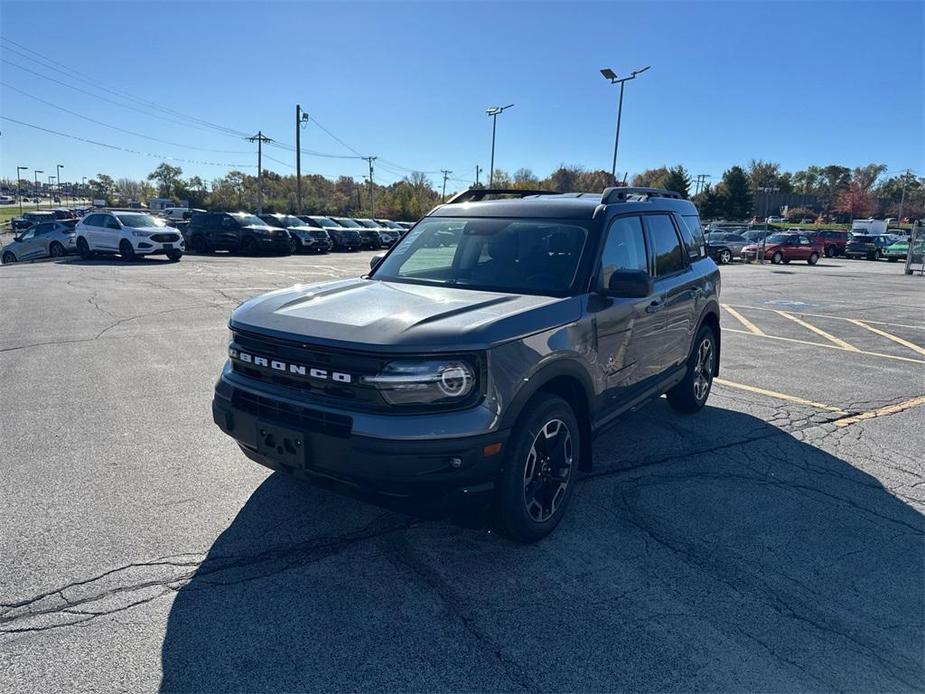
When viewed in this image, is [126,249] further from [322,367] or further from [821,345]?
[322,367]

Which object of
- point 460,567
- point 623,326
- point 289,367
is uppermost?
point 623,326

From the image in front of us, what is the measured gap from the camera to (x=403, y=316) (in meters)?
3.26

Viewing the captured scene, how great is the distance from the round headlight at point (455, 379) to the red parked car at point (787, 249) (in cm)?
3569

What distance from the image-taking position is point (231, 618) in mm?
2830

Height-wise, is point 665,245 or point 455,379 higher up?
point 665,245

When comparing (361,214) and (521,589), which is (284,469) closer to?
(521,589)

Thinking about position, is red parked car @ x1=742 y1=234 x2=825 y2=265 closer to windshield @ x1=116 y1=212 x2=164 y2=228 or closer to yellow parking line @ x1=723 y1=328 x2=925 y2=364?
yellow parking line @ x1=723 y1=328 x2=925 y2=364

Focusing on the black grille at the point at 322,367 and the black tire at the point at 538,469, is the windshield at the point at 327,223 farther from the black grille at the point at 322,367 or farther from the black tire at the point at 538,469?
the black tire at the point at 538,469

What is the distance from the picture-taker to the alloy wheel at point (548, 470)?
343cm

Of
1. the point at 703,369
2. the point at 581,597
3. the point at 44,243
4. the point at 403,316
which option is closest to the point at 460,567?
the point at 581,597

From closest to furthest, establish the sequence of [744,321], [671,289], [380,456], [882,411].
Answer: [380,456]
[671,289]
[882,411]
[744,321]

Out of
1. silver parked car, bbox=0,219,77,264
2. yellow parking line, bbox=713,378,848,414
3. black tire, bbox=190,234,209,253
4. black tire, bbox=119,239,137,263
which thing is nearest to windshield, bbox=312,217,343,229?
black tire, bbox=190,234,209,253

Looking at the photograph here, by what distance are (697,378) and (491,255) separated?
2708 mm

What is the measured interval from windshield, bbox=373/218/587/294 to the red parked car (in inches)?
1343
